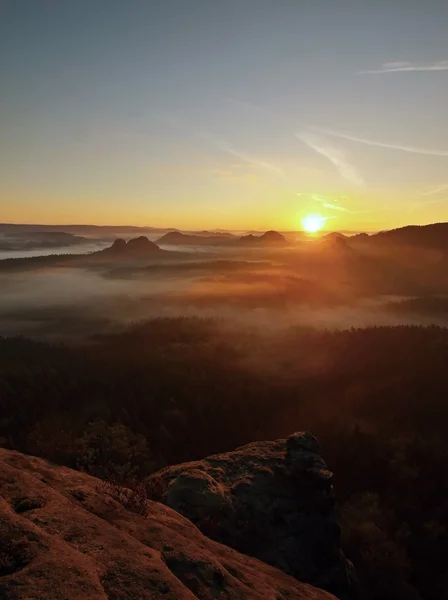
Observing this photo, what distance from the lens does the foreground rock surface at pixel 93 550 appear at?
39.2 ft

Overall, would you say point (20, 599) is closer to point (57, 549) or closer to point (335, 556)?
point (57, 549)

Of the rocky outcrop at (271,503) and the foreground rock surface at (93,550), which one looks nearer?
the foreground rock surface at (93,550)

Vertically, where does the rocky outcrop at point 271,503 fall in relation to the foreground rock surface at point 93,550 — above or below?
below

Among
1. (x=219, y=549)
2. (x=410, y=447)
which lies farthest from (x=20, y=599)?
(x=410, y=447)

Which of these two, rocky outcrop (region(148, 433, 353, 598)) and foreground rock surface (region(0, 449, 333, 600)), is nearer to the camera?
foreground rock surface (region(0, 449, 333, 600))

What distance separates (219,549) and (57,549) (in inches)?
458

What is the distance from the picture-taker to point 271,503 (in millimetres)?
38688

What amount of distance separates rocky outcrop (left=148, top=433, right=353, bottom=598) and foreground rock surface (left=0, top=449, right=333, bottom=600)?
9249 mm

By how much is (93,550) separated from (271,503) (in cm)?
2815

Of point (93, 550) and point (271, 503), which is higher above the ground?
point (93, 550)

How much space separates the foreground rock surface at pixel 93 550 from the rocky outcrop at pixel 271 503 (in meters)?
9.25

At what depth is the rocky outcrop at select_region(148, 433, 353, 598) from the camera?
31641 mm

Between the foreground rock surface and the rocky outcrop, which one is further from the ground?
the foreground rock surface

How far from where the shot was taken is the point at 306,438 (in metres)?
48.0
